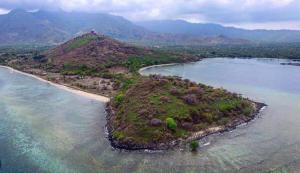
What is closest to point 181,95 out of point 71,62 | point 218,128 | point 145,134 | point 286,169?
point 218,128

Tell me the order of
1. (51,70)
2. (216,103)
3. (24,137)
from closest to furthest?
(24,137) < (216,103) < (51,70)

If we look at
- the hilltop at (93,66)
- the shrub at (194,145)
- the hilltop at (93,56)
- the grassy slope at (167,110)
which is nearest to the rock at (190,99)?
the grassy slope at (167,110)

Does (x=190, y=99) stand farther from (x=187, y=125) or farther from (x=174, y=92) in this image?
(x=187, y=125)

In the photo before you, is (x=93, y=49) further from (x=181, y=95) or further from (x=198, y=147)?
(x=198, y=147)

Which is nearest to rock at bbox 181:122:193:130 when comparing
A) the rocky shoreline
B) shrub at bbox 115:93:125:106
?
the rocky shoreline

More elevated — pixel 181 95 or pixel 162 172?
pixel 181 95

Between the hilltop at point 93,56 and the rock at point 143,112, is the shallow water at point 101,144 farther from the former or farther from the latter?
the hilltop at point 93,56

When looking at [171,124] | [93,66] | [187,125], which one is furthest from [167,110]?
[93,66]

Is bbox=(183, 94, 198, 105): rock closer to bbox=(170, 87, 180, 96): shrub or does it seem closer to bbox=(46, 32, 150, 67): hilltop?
bbox=(170, 87, 180, 96): shrub
